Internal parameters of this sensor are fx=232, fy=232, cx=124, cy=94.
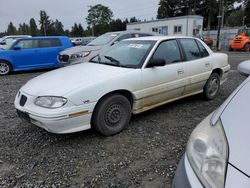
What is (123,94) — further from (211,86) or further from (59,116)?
(211,86)

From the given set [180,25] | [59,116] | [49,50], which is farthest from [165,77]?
[180,25]

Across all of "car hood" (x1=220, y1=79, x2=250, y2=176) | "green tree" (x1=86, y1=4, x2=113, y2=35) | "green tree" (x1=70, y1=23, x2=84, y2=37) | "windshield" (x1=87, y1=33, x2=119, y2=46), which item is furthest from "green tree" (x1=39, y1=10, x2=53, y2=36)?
"car hood" (x1=220, y1=79, x2=250, y2=176)

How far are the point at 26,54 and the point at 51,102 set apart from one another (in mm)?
7464

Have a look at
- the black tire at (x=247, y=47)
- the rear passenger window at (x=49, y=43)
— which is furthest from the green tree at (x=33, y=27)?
the rear passenger window at (x=49, y=43)

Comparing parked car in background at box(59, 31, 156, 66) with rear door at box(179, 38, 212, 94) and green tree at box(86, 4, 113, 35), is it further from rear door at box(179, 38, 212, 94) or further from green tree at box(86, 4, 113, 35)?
green tree at box(86, 4, 113, 35)

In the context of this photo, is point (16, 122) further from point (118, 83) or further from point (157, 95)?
point (157, 95)

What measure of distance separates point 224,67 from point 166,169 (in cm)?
361

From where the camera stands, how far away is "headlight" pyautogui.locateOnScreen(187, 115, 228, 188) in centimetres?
130

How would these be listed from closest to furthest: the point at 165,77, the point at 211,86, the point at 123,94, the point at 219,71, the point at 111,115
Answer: the point at 111,115
the point at 123,94
the point at 165,77
the point at 211,86
the point at 219,71

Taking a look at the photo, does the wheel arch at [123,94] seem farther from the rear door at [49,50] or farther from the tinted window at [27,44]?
the tinted window at [27,44]

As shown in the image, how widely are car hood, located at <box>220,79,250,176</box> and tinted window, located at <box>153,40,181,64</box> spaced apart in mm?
2355

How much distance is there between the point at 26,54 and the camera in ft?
31.4

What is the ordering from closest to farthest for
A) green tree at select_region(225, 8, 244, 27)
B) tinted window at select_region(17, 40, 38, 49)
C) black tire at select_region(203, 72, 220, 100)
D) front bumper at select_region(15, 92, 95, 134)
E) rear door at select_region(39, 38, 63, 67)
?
front bumper at select_region(15, 92, 95, 134), black tire at select_region(203, 72, 220, 100), tinted window at select_region(17, 40, 38, 49), rear door at select_region(39, 38, 63, 67), green tree at select_region(225, 8, 244, 27)

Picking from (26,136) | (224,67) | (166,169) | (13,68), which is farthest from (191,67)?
(13,68)
